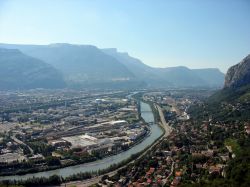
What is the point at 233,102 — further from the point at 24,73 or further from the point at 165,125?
the point at 24,73

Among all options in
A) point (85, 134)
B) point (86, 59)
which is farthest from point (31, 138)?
point (86, 59)

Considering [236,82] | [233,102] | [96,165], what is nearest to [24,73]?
[236,82]

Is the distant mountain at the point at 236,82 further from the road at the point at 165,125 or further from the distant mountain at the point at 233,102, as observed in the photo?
the road at the point at 165,125

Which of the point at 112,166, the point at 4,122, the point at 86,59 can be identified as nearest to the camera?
the point at 112,166

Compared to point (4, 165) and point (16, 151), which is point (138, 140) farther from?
point (4, 165)

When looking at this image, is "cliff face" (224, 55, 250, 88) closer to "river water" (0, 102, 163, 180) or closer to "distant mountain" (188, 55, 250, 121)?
"distant mountain" (188, 55, 250, 121)

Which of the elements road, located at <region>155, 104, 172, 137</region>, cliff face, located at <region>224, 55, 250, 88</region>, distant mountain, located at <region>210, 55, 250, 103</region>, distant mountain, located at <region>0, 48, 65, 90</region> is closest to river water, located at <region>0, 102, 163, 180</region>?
road, located at <region>155, 104, 172, 137</region>
